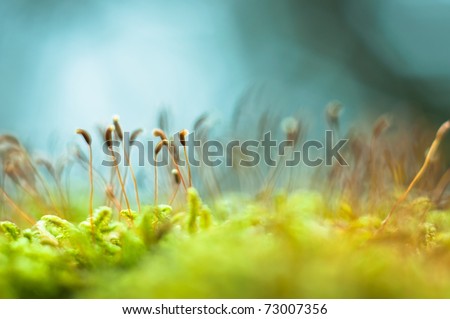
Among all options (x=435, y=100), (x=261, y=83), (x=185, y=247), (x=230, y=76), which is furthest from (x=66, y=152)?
(x=230, y=76)

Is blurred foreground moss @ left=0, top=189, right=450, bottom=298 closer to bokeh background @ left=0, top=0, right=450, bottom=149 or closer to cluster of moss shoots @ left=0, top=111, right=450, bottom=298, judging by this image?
cluster of moss shoots @ left=0, top=111, right=450, bottom=298

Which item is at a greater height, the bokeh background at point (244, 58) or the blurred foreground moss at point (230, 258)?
the bokeh background at point (244, 58)

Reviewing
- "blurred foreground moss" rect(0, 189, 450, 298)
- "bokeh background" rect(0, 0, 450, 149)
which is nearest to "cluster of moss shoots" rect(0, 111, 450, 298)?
"blurred foreground moss" rect(0, 189, 450, 298)

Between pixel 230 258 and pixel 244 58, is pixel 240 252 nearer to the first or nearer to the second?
pixel 230 258

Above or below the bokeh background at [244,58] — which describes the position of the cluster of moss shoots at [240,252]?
below

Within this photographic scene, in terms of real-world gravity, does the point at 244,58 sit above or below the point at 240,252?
above

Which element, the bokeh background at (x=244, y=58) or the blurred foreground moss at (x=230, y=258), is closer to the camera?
the blurred foreground moss at (x=230, y=258)

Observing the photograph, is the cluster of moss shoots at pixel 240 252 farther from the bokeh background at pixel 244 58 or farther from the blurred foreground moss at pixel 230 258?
the bokeh background at pixel 244 58

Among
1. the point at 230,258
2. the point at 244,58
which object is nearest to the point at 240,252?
the point at 230,258

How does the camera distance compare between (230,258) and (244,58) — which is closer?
(230,258)

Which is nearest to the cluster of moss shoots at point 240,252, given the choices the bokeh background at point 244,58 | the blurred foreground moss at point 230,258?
the blurred foreground moss at point 230,258
